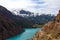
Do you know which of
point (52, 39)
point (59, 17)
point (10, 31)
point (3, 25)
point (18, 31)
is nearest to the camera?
point (52, 39)

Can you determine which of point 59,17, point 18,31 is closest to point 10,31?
point 18,31

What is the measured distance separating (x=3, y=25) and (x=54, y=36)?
116597 millimetres

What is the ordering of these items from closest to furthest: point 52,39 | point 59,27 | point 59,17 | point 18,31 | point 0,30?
point 52,39 < point 59,27 < point 59,17 < point 0,30 < point 18,31

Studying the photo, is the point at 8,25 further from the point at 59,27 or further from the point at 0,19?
the point at 59,27

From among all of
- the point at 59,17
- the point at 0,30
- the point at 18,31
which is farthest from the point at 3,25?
the point at 59,17

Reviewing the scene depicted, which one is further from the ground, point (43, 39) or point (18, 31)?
point (43, 39)

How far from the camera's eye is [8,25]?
152 metres

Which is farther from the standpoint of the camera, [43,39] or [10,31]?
[10,31]

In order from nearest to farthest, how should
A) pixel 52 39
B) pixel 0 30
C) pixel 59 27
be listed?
pixel 52 39 → pixel 59 27 → pixel 0 30

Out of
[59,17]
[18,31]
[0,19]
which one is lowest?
[18,31]

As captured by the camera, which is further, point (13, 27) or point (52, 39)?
point (13, 27)

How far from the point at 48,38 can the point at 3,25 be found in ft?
379

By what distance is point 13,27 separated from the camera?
534 ft

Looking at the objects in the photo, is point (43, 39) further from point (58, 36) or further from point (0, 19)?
point (0, 19)
